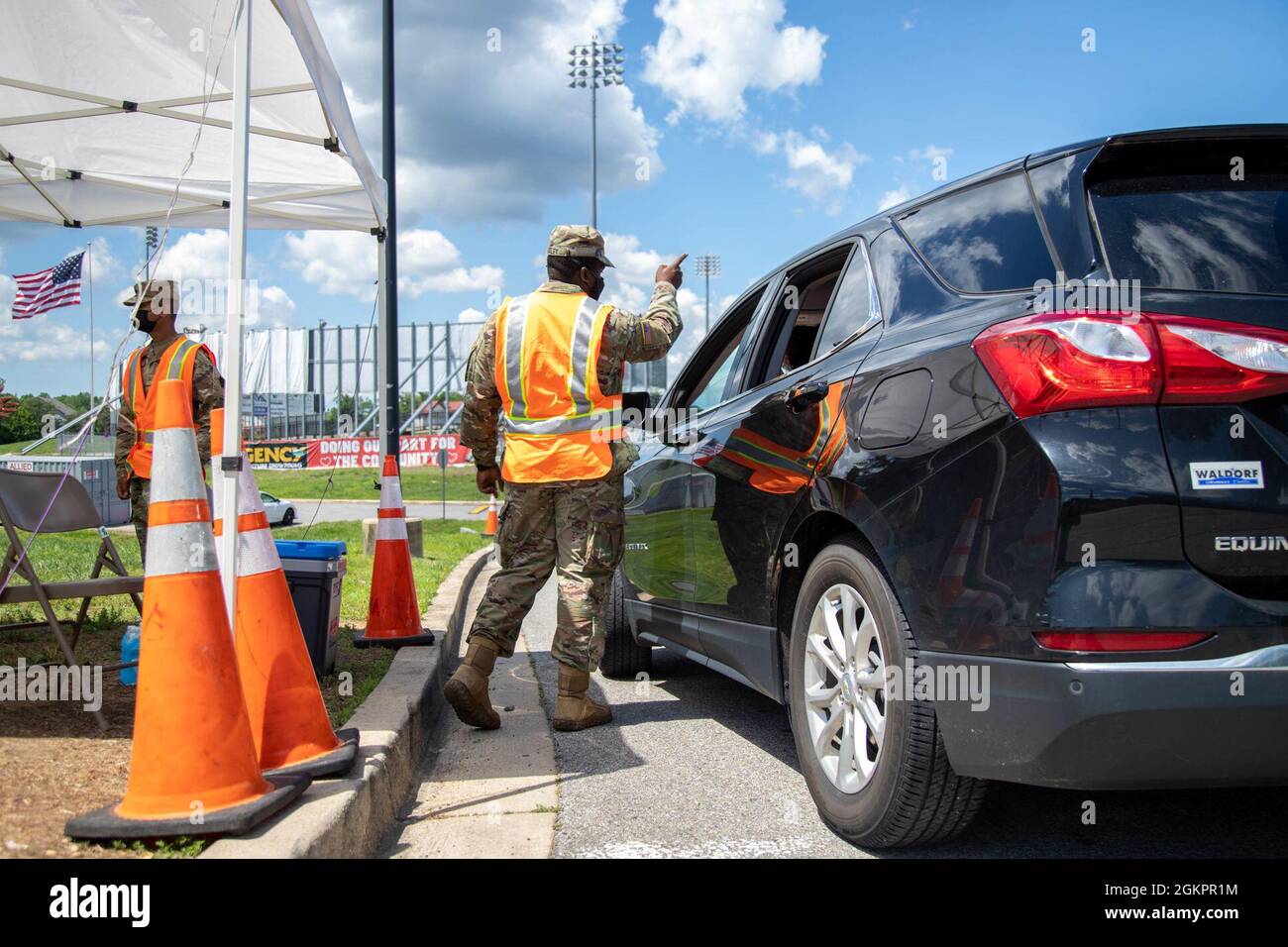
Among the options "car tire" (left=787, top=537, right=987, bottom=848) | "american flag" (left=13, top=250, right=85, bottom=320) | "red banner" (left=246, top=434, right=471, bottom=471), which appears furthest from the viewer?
"red banner" (left=246, top=434, right=471, bottom=471)

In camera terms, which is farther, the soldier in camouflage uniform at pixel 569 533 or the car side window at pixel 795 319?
the soldier in camouflage uniform at pixel 569 533

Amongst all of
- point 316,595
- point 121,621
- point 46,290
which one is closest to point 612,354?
point 316,595

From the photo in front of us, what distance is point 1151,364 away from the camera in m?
2.13

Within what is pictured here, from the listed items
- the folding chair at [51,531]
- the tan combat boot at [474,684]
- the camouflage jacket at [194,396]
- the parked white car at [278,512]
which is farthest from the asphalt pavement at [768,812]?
the parked white car at [278,512]

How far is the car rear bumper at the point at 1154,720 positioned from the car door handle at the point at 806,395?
1.15 meters

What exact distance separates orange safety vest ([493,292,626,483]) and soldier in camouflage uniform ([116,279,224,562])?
1.83 m

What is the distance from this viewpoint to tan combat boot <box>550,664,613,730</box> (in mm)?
4359

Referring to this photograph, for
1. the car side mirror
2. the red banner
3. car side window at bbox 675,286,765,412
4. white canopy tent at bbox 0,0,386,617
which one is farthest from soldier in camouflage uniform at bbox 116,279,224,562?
the red banner

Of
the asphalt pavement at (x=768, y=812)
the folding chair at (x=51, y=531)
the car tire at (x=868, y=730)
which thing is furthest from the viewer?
the folding chair at (x=51, y=531)

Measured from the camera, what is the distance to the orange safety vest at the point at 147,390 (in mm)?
5047

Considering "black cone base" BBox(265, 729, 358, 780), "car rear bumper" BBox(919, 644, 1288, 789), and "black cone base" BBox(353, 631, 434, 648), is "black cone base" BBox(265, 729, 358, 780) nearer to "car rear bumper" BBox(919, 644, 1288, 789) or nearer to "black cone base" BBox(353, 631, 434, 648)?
"car rear bumper" BBox(919, 644, 1288, 789)

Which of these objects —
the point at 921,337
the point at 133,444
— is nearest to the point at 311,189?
the point at 133,444

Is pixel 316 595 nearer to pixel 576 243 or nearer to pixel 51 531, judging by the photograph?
pixel 51 531

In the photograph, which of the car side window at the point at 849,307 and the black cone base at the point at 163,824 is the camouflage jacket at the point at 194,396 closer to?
the black cone base at the point at 163,824
